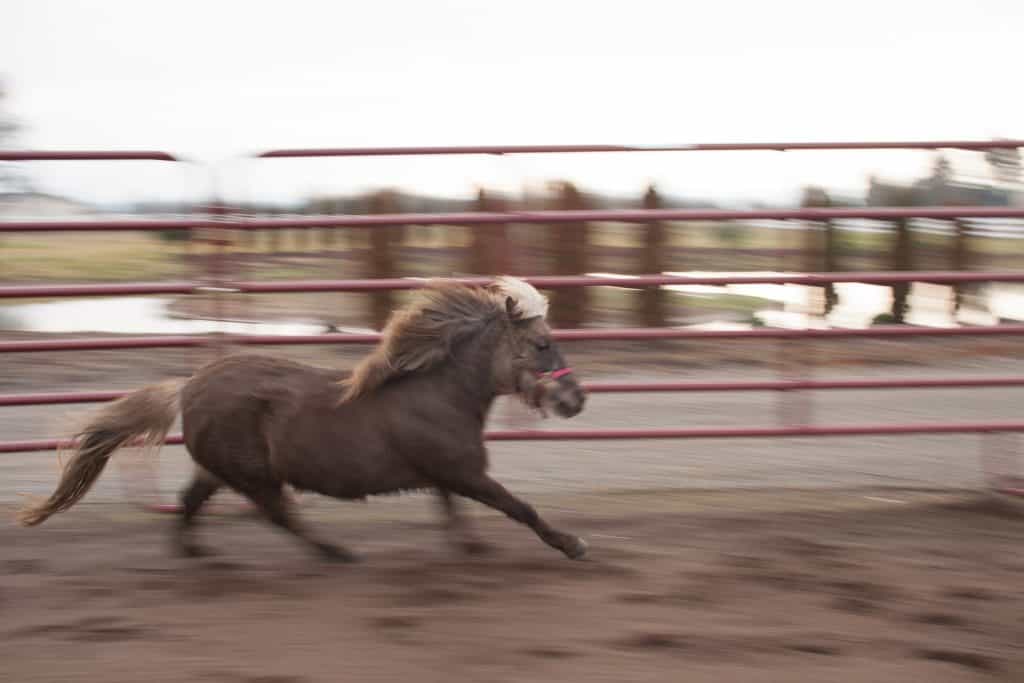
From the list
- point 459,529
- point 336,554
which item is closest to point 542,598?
point 459,529

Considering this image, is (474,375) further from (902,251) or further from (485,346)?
(902,251)

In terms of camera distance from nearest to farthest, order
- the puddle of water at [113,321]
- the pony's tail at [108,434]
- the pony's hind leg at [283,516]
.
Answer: the pony's hind leg at [283,516], the pony's tail at [108,434], the puddle of water at [113,321]

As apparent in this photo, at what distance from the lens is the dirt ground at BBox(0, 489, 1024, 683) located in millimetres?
3324

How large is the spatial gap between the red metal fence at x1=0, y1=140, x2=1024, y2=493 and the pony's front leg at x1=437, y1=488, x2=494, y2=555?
2.13 feet

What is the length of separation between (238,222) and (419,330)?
1170mm

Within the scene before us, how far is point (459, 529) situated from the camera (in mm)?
4457

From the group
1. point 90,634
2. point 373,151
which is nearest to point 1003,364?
point 373,151

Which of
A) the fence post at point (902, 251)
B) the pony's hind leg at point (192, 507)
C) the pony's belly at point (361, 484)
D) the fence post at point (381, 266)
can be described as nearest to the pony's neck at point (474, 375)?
the pony's belly at point (361, 484)

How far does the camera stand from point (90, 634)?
3.56 m

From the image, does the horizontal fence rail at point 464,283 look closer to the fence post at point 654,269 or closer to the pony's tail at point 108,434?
the pony's tail at point 108,434

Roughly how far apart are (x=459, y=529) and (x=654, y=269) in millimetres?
5564

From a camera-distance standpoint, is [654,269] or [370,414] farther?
[654,269]

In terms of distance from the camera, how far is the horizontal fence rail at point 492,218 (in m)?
4.86

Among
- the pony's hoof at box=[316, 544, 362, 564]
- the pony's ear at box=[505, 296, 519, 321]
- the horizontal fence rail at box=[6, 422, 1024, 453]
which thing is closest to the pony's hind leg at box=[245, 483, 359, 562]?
the pony's hoof at box=[316, 544, 362, 564]
